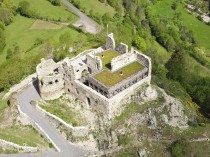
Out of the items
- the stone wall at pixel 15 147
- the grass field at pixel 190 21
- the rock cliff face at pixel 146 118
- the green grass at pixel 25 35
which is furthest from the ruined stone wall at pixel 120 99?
the grass field at pixel 190 21

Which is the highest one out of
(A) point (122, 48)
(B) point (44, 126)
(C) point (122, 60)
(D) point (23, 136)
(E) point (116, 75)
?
(C) point (122, 60)

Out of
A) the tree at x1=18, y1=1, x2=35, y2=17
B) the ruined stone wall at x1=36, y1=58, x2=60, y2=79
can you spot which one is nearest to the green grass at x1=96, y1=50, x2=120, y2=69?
the ruined stone wall at x1=36, y1=58, x2=60, y2=79

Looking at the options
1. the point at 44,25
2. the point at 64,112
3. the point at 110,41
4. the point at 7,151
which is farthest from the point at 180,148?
the point at 44,25

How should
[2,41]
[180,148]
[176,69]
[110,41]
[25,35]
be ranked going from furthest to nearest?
[25,35], [2,41], [176,69], [110,41], [180,148]

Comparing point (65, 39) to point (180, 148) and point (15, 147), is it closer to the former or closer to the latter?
point (15, 147)

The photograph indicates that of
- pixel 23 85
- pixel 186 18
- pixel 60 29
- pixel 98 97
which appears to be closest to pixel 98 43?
pixel 60 29
